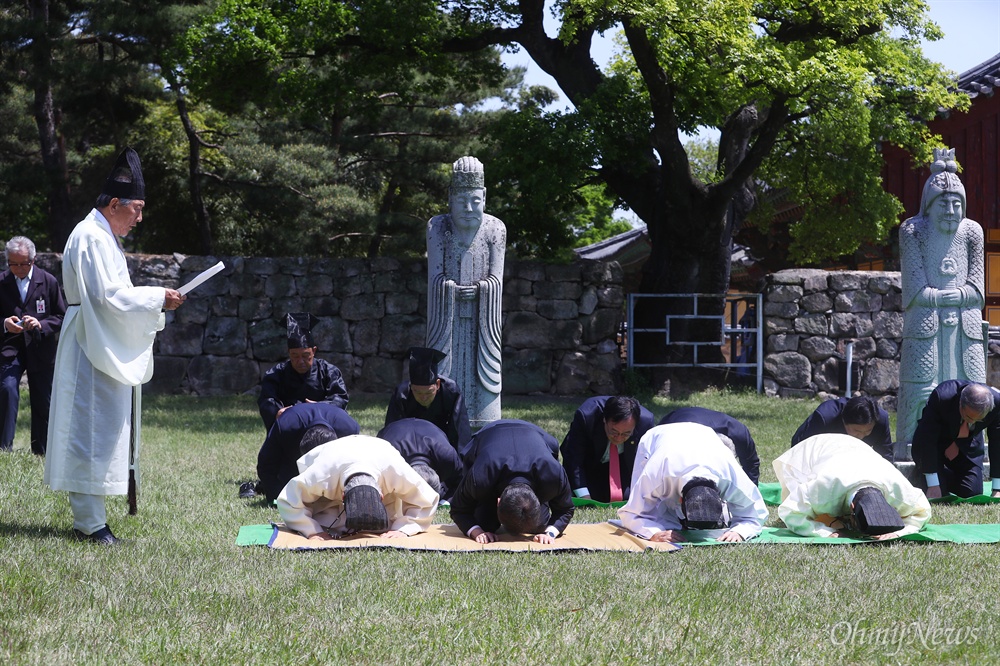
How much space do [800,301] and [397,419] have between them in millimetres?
7599

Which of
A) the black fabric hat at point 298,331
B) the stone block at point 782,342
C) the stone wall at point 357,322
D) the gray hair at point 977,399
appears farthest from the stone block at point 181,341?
the gray hair at point 977,399

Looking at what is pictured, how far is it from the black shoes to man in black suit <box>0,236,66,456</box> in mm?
2906

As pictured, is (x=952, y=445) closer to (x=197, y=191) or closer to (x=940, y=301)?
(x=940, y=301)

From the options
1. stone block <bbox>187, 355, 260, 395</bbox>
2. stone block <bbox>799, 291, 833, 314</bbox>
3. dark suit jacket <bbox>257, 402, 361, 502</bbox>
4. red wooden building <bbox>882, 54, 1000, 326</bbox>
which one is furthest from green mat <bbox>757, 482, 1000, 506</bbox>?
red wooden building <bbox>882, 54, 1000, 326</bbox>

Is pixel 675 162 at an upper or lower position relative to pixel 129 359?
upper

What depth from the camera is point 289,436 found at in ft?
21.1

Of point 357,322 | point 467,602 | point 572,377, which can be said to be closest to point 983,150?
point 572,377

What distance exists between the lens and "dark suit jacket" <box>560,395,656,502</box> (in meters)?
6.81

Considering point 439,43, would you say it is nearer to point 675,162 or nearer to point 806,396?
point 675,162

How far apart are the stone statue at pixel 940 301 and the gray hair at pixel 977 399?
127 centimetres

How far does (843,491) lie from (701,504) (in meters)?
0.90

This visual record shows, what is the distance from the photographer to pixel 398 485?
18.3 ft

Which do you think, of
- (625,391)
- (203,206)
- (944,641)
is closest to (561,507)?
(944,641)

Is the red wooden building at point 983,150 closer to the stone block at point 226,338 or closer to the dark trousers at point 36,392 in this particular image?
the stone block at point 226,338
